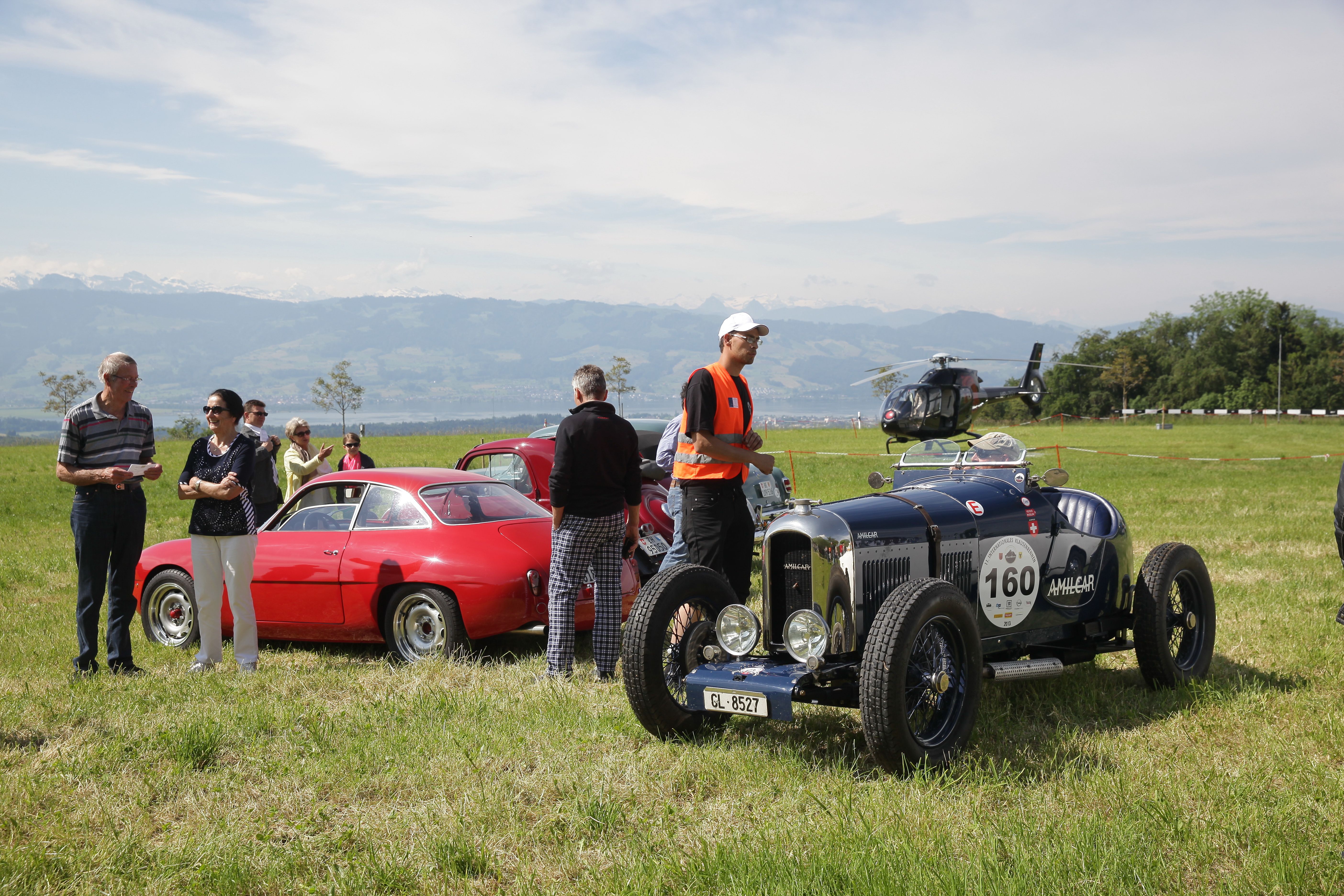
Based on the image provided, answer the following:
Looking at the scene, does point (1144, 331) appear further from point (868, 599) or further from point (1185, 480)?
point (868, 599)

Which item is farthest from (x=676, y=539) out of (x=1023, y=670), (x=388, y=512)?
(x=1023, y=670)

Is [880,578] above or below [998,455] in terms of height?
below

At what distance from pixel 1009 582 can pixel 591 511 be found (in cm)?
242

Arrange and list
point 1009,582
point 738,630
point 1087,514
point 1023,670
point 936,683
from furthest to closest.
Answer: point 1087,514
point 1009,582
point 1023,670
point 738,630
point 936,683

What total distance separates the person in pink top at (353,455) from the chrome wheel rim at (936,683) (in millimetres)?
6944

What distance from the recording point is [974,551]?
5.16 meters

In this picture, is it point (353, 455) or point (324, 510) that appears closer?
point (324, 510)

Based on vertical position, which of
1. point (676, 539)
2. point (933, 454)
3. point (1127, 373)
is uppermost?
point (1127, 373)

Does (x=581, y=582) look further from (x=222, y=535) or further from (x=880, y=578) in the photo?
(x=222, y=535)

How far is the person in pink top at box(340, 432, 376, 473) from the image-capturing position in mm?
10281

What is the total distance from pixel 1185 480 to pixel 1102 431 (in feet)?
113

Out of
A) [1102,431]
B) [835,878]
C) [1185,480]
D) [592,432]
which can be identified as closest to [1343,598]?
[592,432]

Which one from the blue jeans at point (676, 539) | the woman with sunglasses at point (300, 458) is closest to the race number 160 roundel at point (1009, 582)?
the blue jeans at point (676, 539)

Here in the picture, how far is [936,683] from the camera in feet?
14.3
